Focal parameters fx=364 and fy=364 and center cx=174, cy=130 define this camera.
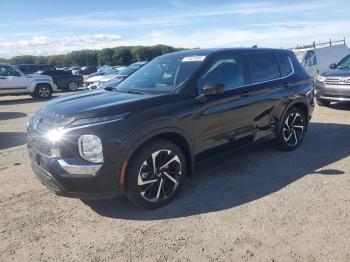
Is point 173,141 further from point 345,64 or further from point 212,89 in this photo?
point 345,64

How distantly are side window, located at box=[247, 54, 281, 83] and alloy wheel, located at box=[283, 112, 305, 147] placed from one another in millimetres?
811

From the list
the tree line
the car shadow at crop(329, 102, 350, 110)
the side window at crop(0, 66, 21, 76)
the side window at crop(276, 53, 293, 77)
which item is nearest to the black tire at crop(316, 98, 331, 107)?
the car shadow at crop(329, 102, 350, 110)

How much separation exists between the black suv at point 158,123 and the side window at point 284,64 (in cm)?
5

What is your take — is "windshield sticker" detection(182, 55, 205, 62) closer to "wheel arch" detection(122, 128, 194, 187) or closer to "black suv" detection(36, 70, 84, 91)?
"wheel arch" detection(122, 128, 194, 187)

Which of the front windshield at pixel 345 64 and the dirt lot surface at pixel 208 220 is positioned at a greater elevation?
the front windshield at pixel 345 64

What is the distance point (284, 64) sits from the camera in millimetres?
6152

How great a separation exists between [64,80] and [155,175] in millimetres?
19954

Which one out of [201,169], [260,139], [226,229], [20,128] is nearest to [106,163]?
[226,229]

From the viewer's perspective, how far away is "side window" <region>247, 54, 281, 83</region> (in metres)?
5.45

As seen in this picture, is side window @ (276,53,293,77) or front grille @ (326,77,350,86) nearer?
side window @ (276,53,293,77)

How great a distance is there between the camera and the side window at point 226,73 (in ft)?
15.6

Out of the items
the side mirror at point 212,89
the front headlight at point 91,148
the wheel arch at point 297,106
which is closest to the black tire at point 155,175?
the front headlight at point 91,148

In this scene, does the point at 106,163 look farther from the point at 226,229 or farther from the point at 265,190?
the point at 265,190

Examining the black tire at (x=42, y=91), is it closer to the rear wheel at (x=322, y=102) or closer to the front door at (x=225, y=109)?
the rear wheel at (x=322, y=102)
